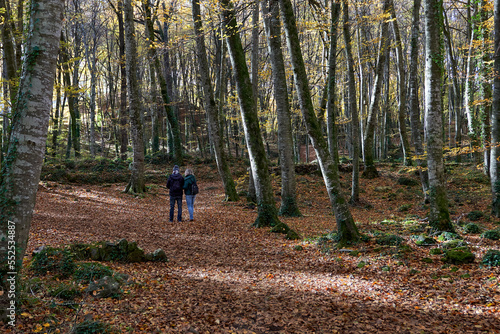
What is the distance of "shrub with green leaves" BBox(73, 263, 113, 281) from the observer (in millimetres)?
4137

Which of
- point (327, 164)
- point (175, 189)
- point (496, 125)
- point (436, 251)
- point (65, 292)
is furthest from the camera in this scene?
point (175, 189)

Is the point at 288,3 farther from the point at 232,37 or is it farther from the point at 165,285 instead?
the point at 165,285

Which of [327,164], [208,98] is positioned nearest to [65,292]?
[327,164]

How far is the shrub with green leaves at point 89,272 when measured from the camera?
4.14 metres

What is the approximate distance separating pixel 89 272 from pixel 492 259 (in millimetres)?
6204

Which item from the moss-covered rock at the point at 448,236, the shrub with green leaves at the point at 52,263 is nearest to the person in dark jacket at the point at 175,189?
the shrub with green leaves at the point at 52,263

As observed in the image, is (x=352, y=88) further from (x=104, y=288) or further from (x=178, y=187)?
(x=104, y=288)

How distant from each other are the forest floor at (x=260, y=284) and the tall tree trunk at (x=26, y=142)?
619 millimetres

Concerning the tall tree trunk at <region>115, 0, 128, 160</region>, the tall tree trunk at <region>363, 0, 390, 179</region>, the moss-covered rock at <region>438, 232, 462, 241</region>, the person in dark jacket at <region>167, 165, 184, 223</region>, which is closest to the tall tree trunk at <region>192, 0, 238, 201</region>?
the person in dark jacket at <region>167, 165, 184, 223</region>

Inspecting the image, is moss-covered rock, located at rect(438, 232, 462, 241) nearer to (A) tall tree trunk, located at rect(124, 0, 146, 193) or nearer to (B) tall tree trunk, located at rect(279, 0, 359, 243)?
(B) tall tree trunk, located at rect(279, 0, 359, 243)

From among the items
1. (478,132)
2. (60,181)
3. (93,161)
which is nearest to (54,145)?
(93,161)

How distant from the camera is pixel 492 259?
4926 millimetres

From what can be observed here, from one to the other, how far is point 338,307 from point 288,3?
6.11 m

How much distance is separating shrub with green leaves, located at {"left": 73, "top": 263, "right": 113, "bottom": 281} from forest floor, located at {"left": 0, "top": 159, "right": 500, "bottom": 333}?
0.24 meters
